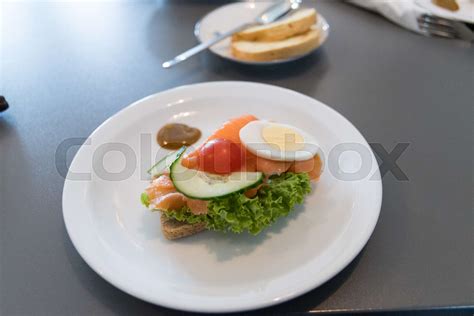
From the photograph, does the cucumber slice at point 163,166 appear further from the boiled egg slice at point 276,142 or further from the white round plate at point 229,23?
the white round plate at point 229,23

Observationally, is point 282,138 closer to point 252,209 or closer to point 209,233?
point 252,209

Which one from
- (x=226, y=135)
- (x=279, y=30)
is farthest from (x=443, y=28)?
(x=226, y=135)

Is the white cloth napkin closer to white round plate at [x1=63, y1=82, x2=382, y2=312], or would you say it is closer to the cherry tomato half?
white round plate at [x1=63, y1=82, x2=382, y2=312]

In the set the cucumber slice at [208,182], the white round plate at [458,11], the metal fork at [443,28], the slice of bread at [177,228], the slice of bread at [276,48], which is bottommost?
the metal fork at [443,28]

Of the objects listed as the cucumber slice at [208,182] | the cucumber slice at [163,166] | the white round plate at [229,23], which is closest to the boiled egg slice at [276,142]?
the cucumber slice at [208,182]

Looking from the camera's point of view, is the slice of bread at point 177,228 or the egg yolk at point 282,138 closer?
the slice of bread at point 177,228

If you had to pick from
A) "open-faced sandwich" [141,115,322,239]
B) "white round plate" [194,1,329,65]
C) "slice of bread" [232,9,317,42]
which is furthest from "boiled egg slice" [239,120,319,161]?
"slice of bread" [232,9,317,42]

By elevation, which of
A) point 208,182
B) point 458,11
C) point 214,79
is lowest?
point 458,11
